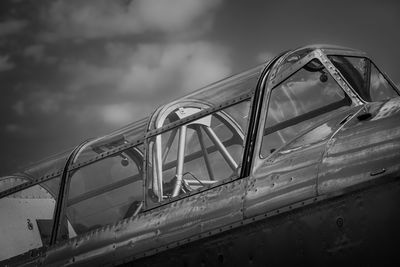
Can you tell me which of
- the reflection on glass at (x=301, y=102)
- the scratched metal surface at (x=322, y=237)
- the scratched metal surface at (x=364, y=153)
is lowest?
the scratched metal surface at (x=322, y=237)

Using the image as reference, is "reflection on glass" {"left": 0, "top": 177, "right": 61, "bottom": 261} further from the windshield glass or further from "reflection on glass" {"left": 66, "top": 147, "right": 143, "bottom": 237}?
the windshield glass

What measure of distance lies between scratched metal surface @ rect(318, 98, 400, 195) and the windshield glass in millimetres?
1080

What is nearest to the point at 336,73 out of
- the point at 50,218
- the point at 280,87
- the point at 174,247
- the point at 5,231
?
the point at 280,87

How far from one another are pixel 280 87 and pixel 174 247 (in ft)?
5.64

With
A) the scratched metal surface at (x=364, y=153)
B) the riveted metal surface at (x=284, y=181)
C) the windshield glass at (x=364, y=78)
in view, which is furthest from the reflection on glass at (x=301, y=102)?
the scratched metal surface at (x=364, y=153)

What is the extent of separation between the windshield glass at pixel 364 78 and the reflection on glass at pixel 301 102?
7.9 inches

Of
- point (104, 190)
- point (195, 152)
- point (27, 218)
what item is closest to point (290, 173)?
point (195, 152)

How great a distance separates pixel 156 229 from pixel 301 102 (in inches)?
72.8

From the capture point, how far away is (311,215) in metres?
3.83

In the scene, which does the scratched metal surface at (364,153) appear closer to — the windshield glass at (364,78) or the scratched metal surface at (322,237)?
the scratched metal surface at (322,237)

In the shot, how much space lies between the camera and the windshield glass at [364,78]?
17.1ft

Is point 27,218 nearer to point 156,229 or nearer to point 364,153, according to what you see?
point 156,229

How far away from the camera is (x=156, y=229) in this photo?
4.80 m

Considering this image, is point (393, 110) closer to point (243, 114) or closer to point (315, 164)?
point (315, 164)
